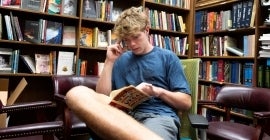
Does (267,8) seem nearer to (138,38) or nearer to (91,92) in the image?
(138,38)

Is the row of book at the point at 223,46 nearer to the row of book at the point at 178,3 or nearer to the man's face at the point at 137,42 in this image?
the row of book at the point at 178,3

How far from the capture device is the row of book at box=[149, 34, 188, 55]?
10.8ft

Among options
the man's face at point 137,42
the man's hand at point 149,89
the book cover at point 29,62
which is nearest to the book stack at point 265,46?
the man's face at point 137,42

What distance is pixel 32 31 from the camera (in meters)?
2.63

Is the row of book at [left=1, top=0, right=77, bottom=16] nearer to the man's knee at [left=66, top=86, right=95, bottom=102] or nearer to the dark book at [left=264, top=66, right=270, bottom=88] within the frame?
the dark book at [left=264, top=66, right=270, bottom=88]

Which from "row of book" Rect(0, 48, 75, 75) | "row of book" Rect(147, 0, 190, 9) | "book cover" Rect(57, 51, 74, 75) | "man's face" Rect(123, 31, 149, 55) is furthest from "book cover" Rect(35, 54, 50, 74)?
"row of book" Rect(147, 0, 190, 9)

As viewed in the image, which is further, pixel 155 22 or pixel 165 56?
pixel 155 22

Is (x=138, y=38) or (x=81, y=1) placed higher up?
(x=81, y=1)

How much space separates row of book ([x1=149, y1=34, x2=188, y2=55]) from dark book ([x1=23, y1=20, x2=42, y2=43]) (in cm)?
132

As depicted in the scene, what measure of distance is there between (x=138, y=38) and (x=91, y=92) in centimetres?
132

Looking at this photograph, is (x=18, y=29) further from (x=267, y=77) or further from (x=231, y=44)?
(x=267, y=77)

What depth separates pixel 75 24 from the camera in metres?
2.97

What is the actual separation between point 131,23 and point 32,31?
4.95 ft

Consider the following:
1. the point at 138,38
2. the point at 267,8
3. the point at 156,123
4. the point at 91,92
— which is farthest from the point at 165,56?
the point at 267,8
